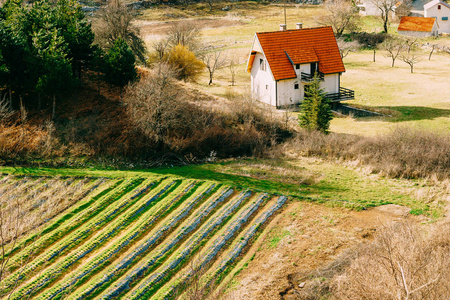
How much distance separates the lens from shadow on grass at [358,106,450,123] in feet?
131

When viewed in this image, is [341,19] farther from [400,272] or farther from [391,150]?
[400,272]

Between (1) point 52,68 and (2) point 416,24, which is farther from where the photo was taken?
(2) point 416,24

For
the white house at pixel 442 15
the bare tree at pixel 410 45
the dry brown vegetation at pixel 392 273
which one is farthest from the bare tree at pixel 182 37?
the dry brown vegetation at pixel 392 273

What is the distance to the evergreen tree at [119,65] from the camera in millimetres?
30834

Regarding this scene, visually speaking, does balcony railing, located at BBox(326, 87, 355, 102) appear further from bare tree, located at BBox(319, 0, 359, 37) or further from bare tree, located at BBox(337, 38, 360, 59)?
bare tree, located at BBox(319, 0, 359, 37)

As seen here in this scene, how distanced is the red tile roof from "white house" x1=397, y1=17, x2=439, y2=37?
1445 inches

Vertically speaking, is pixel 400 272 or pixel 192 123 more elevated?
pixel 192 123

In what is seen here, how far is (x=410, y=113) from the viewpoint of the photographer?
Result: 41719 mm

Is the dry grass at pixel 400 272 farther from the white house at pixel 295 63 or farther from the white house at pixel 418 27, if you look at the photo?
the white house at pixel 418 27

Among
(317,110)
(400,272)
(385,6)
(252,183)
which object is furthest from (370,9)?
(400,272)

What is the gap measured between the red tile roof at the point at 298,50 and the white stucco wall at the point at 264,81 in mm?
1202

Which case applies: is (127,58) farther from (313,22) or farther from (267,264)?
(313,22)

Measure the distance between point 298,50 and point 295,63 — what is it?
5.80ft

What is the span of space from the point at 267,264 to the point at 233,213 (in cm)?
398
